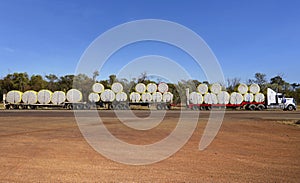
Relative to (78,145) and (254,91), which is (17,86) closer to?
(254,91)

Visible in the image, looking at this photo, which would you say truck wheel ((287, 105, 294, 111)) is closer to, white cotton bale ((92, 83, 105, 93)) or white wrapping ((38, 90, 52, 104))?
white cotton bale ((92, 83, 105, 93))

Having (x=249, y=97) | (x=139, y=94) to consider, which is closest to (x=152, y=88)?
(x=139, y=94)

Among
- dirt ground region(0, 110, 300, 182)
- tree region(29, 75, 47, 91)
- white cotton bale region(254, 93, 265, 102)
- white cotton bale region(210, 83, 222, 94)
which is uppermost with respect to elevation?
tree region(29, 75, 47, 91)

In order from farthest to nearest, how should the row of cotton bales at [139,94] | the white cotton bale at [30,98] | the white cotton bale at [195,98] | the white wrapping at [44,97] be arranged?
the white cotton bale at [30,98]
the white wrapping at [44,97]
the row of cotton bales at [139,94]
the white cotton bale at [195,98]

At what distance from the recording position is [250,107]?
4088cm

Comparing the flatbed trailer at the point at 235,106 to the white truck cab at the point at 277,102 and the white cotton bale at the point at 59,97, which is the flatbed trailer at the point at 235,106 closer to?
the white truck cab at the point at 277,102

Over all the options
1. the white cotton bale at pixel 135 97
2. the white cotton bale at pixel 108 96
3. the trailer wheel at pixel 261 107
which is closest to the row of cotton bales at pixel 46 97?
the white cotton bale at pixel 108 96

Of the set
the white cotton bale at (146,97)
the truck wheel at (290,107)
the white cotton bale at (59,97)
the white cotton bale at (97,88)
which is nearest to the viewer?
the truck wheel at (290,107)

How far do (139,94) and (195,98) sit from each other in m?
9.24

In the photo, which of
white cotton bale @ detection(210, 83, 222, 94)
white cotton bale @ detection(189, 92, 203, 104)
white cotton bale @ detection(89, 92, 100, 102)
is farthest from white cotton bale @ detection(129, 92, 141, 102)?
white cotton bale @ detection(210, 83, 222, 94)

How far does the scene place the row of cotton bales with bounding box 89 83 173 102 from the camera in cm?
4206

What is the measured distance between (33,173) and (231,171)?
14.5ft

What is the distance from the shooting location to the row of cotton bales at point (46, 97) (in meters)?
43.3

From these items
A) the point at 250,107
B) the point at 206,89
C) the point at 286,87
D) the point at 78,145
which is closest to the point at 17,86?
the point at 206,89
